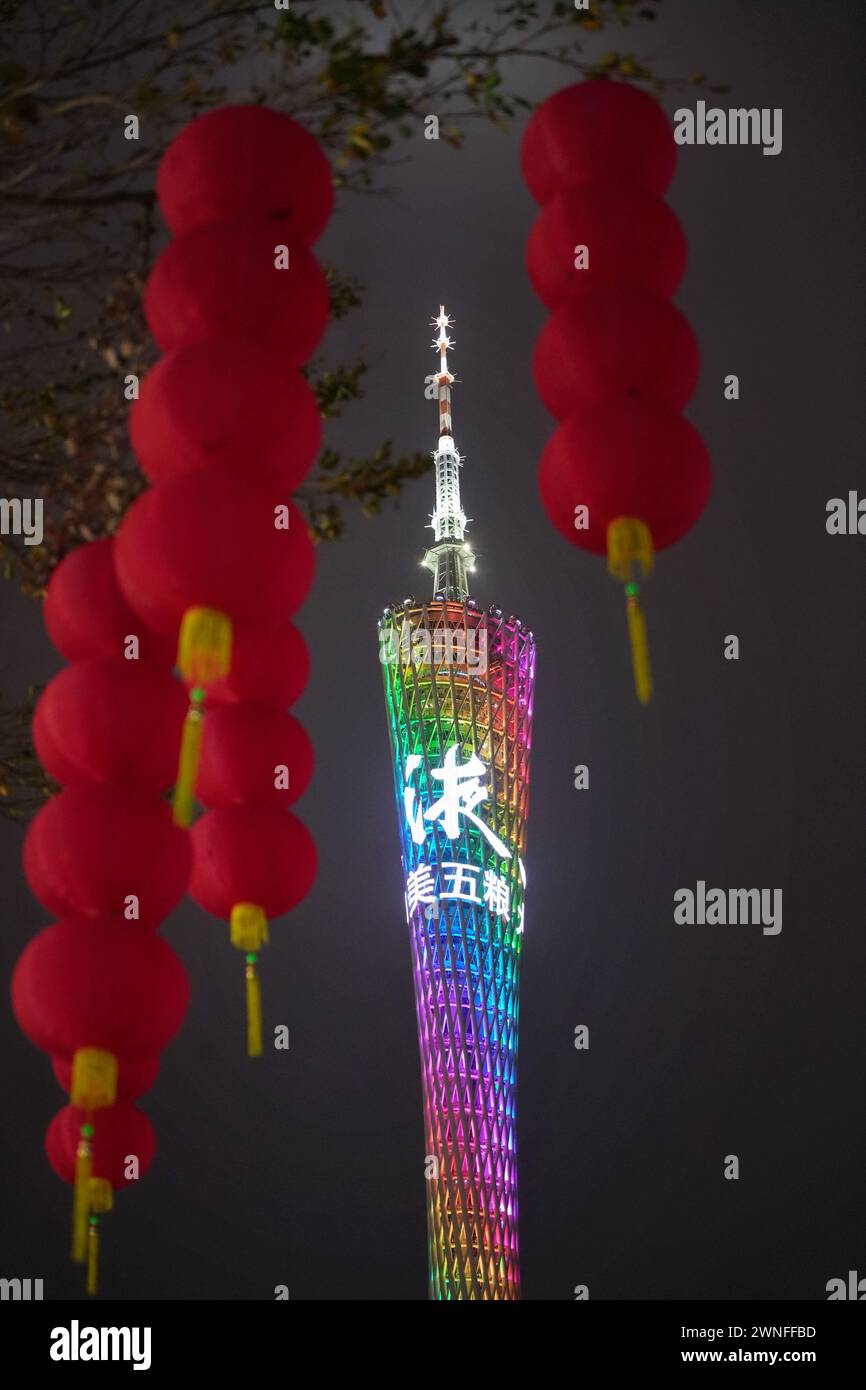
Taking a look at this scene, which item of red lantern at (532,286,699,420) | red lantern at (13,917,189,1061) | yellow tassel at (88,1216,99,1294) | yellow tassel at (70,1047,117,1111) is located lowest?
yellow tassel at (88,1216,99,1294)

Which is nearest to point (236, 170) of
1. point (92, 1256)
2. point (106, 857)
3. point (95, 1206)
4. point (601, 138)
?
point (601, 138)

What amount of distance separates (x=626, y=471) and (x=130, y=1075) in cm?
187

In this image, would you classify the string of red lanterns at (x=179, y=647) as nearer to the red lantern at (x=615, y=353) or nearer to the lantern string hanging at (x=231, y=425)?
the lantern string hanging at (x=231, y=425)

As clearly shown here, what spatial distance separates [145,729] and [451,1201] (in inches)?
789

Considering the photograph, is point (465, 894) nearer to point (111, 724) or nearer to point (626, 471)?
point (111, 724)

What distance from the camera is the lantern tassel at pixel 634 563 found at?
11.1 ft

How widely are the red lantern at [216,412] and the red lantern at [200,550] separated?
0.08m

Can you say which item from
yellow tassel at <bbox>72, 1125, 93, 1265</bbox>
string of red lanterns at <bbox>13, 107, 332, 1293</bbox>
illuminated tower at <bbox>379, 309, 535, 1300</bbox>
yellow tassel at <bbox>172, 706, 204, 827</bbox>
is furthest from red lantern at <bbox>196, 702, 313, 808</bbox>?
illuminated tower at <bbox>379, 309, 535, 1300</bbox>

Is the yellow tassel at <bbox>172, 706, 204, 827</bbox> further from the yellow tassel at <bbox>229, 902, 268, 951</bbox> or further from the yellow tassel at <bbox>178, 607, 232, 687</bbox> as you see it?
the yellow tassel at <bbox>229, 902, 268, 951</bbox>

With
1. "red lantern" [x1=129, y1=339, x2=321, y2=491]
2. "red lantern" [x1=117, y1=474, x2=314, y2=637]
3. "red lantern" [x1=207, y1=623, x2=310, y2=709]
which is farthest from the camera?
"red lantern" [x1=207, y1=623, x2=310, y2=709]

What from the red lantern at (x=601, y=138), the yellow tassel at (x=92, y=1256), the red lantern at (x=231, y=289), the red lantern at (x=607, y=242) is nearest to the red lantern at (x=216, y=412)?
the red lantern at (x=231, y=289)

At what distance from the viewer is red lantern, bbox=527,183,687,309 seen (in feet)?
11.9

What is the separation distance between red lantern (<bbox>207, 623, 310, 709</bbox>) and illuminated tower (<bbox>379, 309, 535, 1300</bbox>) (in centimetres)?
1917
